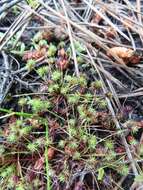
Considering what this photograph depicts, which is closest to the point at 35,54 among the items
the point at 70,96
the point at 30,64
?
the point at 30,64

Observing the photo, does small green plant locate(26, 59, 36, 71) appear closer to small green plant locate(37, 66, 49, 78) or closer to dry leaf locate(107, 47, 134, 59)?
small green plant locate(37, 66, 49, 78)

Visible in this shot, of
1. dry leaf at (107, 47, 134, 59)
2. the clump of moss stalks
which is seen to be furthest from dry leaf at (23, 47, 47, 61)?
dry leaf at (107, 47, 134, 59)

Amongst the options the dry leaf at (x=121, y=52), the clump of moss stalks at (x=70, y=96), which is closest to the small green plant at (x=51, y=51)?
the clump of moss stalks at (x=70, y=96)

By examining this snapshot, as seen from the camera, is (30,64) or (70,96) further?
(30,64)

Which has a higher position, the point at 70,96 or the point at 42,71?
the point at 42,71

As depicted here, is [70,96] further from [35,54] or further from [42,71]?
[35,54]

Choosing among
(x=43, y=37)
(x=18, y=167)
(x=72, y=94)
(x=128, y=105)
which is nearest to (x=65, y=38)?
(x=43, y=37)

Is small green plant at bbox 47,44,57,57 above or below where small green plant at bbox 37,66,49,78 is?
above

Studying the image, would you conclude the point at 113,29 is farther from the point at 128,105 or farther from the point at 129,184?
the point at 129,184
